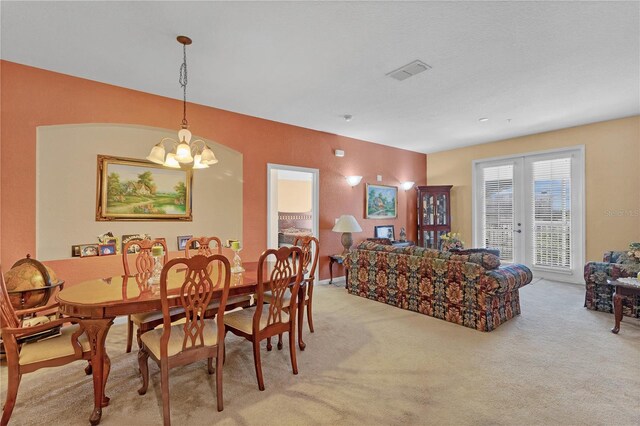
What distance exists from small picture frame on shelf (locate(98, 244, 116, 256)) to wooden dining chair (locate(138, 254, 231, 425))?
1.81m

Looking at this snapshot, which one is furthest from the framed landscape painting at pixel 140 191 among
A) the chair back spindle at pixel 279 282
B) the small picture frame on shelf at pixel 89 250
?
the chair back spindle at pixel 279 282

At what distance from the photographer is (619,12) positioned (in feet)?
7.45

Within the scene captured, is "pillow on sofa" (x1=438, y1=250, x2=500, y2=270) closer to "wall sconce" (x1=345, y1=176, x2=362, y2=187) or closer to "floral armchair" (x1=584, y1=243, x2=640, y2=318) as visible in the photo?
"floral armchair" (x1=584, y1=243, x2=640, y2=318)

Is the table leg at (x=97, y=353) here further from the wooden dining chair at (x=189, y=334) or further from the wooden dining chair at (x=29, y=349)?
the wooden dining chair at (x=189, y=334)

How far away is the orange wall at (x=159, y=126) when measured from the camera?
3.01 metres

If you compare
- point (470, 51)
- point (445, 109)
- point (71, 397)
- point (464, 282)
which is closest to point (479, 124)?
point (445, 109)

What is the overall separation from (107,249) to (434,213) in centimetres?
601

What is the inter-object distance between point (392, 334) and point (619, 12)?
3219 mm

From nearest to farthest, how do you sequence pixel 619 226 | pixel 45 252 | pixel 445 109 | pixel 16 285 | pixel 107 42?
pixel 16 285, pixel 107 42, pixel 45 252, pixel 445 109, pixel 619 226

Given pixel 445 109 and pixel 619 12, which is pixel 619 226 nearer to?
pixel 445 109

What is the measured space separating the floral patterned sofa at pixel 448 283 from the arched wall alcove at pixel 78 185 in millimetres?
2597

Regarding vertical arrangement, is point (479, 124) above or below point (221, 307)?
above

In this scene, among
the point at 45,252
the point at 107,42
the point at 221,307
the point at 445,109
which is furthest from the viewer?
the point at 445,109

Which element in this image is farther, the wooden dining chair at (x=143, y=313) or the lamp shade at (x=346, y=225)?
the lamp shade at (x=346, y=225)
